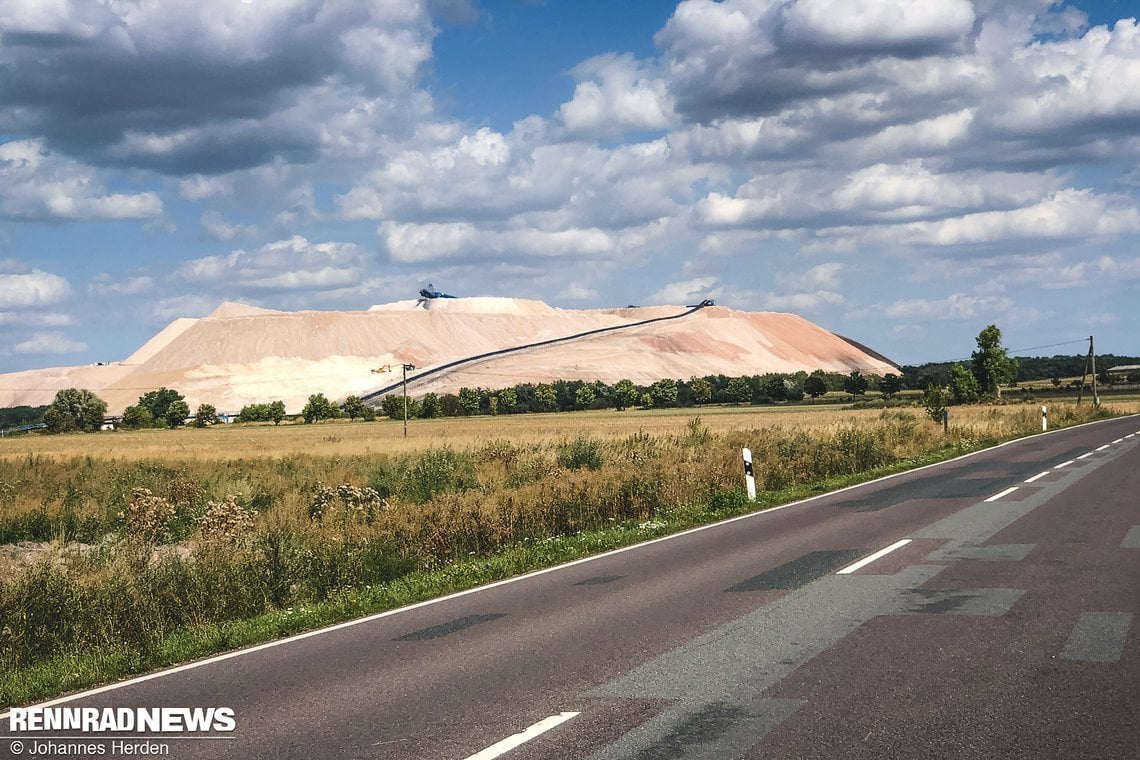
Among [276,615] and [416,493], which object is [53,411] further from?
[276,615]

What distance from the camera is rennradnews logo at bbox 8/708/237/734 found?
21.7 ft

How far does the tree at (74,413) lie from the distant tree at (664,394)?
7551 centimetres

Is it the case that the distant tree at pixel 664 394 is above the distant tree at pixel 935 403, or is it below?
above

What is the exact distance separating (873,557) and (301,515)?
11231 millimetres

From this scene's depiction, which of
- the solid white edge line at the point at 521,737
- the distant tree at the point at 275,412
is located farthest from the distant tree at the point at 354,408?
the solid white edge line at the point at 521,737

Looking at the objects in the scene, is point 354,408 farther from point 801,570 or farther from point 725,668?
point 725,668

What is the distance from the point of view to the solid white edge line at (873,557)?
452 inches

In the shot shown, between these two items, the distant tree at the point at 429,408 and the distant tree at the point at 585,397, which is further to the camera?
the distant tree at the point at 585,397

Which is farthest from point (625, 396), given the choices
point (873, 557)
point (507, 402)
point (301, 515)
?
point (873, 557)

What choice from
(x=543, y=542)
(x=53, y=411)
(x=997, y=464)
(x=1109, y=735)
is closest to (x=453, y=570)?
(x=543, y=542)

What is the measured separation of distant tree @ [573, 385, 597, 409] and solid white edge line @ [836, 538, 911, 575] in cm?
13309

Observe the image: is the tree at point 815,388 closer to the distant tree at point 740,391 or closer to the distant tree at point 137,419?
the distant tree at point 740,391

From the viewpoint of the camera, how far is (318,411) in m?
128

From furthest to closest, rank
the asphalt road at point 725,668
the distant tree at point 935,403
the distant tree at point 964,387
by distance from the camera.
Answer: the distant tree at point 964,387
the distant tree at point 935,403
the asphalt road at point 725,668
